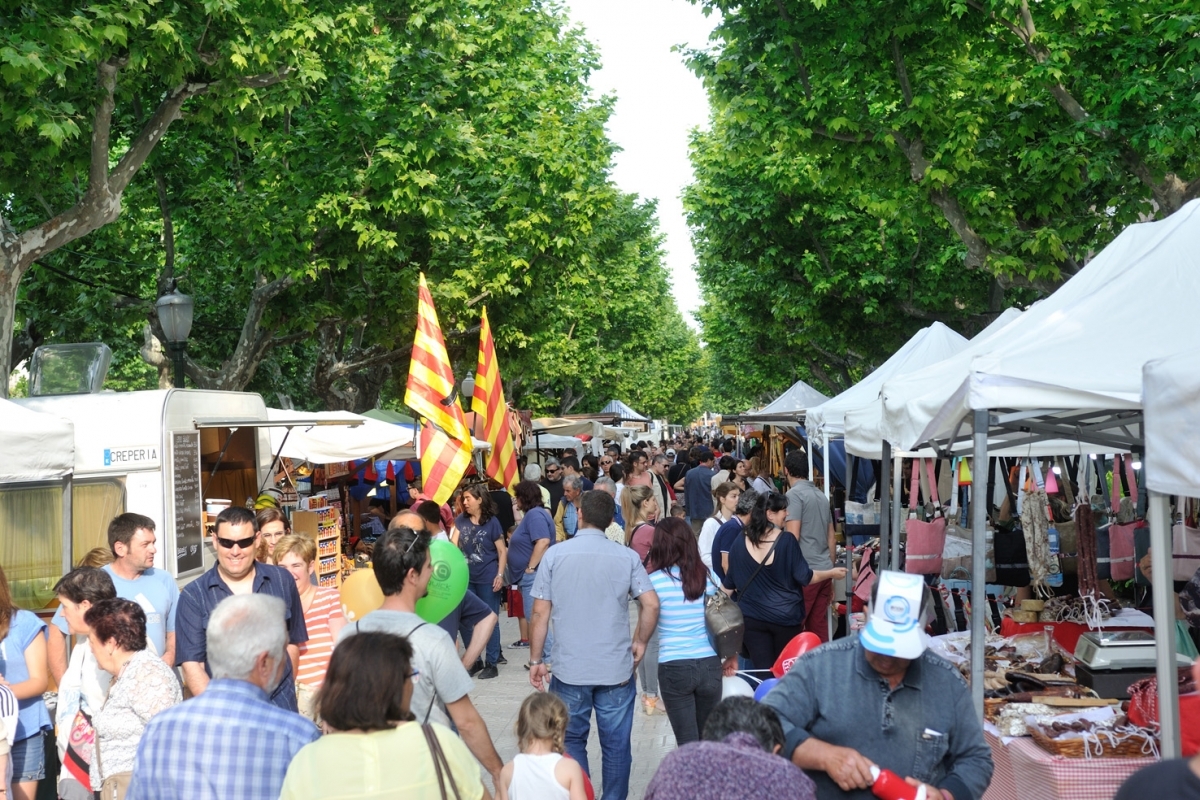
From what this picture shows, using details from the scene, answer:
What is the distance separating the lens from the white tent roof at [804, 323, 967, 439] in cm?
1103

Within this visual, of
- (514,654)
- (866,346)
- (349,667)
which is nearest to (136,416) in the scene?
(514,654)

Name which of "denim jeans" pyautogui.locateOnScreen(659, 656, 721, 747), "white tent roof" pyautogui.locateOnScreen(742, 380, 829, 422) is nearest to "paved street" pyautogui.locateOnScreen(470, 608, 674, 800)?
"denim jeans" pyautogui.locateOnScreen(659, 656, 721, 747)

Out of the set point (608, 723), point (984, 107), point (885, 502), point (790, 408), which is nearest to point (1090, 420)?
point (885, 502)

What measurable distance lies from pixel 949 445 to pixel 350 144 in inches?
496

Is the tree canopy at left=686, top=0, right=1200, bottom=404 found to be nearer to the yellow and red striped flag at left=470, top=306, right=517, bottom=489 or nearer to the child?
the yellow and red striped flag at left=470, top=306, right=517, bottom=489

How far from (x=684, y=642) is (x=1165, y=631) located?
277 centimetres

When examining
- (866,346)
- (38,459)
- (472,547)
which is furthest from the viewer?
(866,346)

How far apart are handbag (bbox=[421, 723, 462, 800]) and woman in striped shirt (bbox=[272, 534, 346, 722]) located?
278 cm

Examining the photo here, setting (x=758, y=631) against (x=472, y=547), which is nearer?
(x=758, y=631)

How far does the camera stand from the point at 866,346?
2791cm

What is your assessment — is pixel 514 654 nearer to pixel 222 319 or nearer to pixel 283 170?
pixel 283 170

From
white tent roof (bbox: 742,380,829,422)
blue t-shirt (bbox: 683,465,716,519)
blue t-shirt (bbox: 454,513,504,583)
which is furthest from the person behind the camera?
white tent roof (bbox: 742,380,829,422)

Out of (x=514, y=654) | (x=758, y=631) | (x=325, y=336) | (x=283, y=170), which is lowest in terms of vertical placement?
(x=514, y=654)

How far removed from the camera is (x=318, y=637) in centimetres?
651
